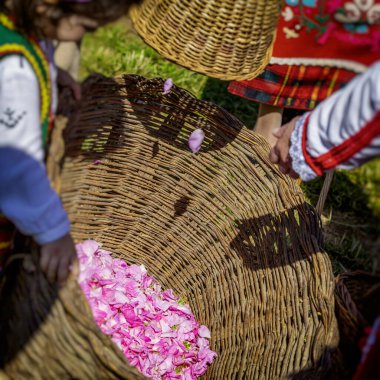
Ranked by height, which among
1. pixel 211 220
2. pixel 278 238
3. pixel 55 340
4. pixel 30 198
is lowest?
pixel 211 220

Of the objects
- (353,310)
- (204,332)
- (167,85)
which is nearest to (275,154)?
(353,310)

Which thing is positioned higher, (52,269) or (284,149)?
(284,149)

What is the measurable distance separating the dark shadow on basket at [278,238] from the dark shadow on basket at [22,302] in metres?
0.54

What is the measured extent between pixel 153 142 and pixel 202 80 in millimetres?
866

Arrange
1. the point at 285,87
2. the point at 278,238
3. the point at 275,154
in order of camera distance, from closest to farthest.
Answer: the point at 275,154 < the point at 278,238 < the point at 285,87

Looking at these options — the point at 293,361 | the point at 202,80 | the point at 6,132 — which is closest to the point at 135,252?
the point at 293,361

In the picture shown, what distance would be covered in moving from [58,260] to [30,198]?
106 millimetres

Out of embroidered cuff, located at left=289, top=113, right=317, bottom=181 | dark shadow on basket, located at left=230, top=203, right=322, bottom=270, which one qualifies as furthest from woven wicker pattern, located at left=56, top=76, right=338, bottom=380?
embroidered cuff, located at left=289, top=113, right=317, bottom=181

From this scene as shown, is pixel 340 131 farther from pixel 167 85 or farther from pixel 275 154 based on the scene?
pixel 167 85

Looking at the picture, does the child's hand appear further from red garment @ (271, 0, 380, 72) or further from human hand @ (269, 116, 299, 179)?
Answer: red garment @ (271, 0, 380, 72)

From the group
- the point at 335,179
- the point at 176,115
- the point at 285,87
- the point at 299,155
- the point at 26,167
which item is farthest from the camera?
the point at 335,179

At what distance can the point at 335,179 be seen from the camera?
1953 mm

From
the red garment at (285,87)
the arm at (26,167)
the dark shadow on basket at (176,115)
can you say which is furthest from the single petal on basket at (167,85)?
the arm at (26,167)

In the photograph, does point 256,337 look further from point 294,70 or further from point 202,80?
point 202,80
